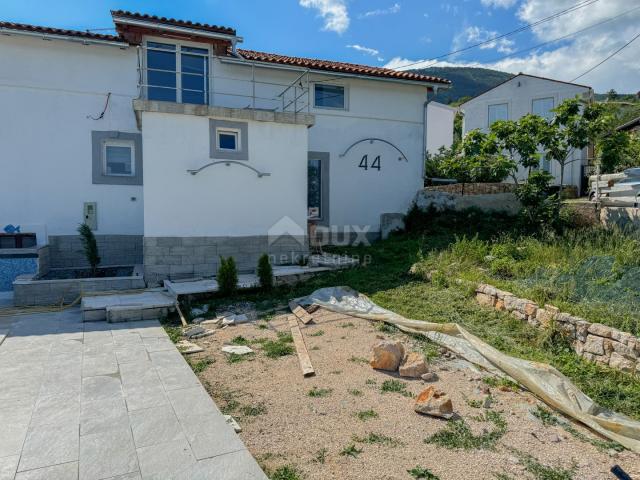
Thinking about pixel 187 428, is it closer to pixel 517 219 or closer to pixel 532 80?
pixel 517 219

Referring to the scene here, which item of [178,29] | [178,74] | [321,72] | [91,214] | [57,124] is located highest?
[178,29]

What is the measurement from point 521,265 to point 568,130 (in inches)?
186

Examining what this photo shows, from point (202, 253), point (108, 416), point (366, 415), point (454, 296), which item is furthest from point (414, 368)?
point (202, 253)

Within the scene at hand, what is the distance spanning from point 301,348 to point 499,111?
23498 mm

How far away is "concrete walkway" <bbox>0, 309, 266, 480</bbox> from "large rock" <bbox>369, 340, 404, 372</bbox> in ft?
6.53

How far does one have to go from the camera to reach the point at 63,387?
459cm

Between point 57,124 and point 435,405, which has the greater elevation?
point 57,124

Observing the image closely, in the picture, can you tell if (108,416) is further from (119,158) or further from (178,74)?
(178,74)

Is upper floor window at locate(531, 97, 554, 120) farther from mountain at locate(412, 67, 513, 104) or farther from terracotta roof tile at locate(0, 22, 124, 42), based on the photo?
mountain at locate(412, 67, 513, 104)

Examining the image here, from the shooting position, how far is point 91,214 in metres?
11.0

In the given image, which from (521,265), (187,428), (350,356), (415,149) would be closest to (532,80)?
(415,149)

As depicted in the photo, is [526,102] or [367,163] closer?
[367,163]

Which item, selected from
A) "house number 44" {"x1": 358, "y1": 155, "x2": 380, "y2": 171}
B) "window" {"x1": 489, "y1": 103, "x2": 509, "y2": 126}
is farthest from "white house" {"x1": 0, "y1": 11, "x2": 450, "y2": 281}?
"window" {"x1": 489, "y1": 103, "x2": 509, "y2": 126}

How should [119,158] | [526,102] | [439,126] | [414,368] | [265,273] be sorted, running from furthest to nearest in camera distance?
[439,126]
[526,102]
[119,158]
[265,273]
[414,368]
